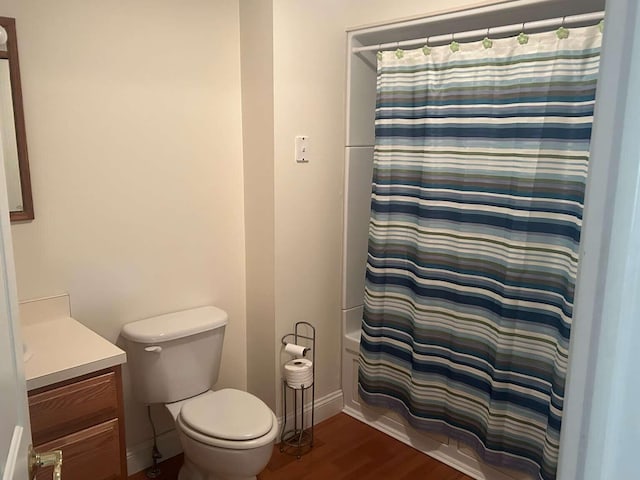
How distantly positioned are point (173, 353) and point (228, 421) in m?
0.40

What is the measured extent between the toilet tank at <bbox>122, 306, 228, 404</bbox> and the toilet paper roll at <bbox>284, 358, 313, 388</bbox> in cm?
36

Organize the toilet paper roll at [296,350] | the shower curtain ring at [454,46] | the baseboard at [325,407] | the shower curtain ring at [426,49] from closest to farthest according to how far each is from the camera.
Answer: the shower curtain ring at [454,46]
the shower curtain ring at [426,49]
the toilet paper roll at [296,350]
the baseboard at [325,407]

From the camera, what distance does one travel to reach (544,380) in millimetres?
2172

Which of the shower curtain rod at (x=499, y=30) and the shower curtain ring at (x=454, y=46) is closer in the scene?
the shower curtain rod at (x=499, y=30)

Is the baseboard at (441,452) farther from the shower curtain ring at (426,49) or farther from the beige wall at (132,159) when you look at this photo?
the shower curtain ring at (426,49)

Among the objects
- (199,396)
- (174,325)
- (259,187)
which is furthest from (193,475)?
(259,187)

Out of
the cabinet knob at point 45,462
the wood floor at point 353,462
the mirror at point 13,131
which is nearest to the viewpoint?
the cabinet knob at point 45,462

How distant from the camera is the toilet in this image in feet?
6.82

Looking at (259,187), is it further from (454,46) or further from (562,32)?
(562,32)

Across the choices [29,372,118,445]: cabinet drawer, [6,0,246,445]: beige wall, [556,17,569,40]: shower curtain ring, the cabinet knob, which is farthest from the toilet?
[556,17,569,40]: shower curtain ring

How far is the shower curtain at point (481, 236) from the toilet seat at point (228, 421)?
2.64ft

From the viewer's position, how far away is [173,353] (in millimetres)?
2324

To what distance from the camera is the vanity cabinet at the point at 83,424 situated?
67.4 inches

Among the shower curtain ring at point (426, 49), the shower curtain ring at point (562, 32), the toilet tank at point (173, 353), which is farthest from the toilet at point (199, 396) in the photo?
the shower curtain ring at point (562, 32)
